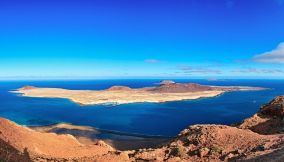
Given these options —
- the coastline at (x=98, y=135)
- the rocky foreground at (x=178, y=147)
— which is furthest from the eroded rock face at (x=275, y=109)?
the coastline at (x=98, y=135)

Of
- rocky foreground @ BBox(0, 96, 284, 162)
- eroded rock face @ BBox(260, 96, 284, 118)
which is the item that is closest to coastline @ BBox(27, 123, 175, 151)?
eroded rock face @ BBox(260, 96, 284, 118)

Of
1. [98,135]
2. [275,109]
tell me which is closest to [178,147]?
[275,109]

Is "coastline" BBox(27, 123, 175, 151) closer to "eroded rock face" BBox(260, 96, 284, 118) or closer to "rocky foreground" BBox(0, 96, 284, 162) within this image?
"eroded rock face" BBox(260, 96, 284, 118)

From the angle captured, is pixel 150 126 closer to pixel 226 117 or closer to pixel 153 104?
pixel 226 117

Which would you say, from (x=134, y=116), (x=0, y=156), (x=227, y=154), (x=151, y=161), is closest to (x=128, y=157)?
(x=151, y=161)

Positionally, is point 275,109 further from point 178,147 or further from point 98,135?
point 98,135

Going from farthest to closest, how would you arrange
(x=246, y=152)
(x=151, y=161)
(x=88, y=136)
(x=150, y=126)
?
1. (x=150, y=126)
2. (x=88, y=136)
3. (x=151, y=161)
4. (x=246, y=152)

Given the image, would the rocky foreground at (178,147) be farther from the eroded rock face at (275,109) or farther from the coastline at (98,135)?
the coastline at (98,135)

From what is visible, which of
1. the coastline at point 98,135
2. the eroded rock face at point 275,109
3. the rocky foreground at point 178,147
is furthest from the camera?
the coastline at point 98,135

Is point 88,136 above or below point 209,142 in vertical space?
below
